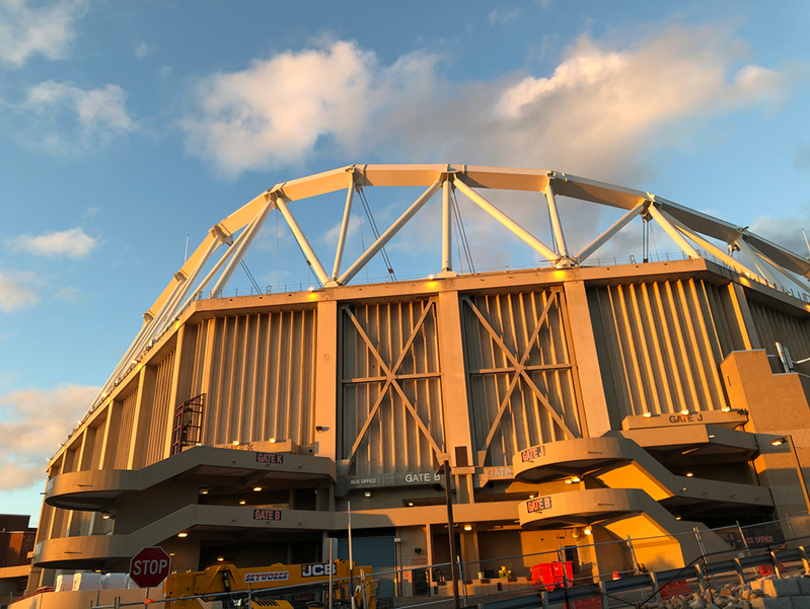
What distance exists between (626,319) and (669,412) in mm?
8430

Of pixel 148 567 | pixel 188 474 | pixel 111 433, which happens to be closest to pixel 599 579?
pixel 148 567

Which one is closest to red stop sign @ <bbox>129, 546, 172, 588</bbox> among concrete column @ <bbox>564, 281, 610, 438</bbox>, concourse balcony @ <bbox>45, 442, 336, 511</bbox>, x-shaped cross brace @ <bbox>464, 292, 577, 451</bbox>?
concourse balcony @ <bbox>45, 442, 336, 511</bbox>

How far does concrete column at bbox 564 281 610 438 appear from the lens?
50.2 metres

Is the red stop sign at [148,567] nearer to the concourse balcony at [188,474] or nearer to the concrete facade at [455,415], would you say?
the concrete facade at [455,415]

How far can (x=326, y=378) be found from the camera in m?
53.4

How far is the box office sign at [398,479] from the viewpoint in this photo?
49750 mm

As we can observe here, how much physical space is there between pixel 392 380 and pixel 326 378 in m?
5.59

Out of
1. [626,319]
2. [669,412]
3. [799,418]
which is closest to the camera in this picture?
[799,418]

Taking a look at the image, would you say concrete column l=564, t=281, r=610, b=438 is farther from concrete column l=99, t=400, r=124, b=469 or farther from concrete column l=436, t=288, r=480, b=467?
concrete column l=99, t=400, r=124, b=469

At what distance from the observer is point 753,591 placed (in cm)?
1862

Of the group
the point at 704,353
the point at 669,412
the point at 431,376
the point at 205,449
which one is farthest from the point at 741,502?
the point at 205,449

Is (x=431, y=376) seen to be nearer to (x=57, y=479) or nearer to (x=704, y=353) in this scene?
(x=704, y=353)

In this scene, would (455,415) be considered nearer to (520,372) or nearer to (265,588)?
(520,372)

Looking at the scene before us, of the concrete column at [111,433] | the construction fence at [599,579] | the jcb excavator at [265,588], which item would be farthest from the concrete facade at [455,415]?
the jcb excavator at [265,588]
